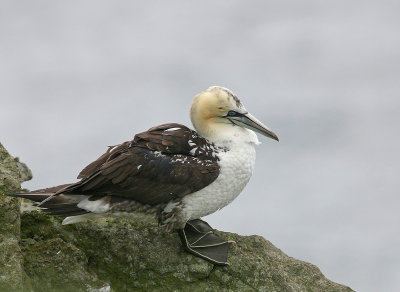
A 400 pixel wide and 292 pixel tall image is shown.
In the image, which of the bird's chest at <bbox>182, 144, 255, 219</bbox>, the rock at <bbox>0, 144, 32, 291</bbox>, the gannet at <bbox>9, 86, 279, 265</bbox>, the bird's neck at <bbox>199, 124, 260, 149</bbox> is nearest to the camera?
the rock at <bbox>0, 144, 32, 291</bbox>

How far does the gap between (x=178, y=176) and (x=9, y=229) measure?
2208 millimetres

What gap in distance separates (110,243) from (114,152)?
1.21 m

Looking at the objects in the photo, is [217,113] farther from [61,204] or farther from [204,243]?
[61,204]

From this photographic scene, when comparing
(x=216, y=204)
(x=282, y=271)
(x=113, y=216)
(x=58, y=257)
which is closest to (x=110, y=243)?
(x=113, y=216)

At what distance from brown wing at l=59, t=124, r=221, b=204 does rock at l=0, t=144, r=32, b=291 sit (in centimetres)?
73

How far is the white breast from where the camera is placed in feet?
28.6

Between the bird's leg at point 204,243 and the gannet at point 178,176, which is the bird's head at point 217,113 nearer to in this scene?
the gannet at point 178,176

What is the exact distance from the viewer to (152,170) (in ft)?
27.8

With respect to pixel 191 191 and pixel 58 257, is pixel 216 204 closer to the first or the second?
pixel 191 191

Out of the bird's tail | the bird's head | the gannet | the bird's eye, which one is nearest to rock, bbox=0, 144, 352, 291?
the gannet

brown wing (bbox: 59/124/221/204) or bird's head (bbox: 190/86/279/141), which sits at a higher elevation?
bird's head (bbox: 190/86/279/141)

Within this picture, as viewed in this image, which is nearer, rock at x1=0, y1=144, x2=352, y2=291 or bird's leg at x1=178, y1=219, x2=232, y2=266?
rock at x1=0, y1=144, x2=352, y2=291

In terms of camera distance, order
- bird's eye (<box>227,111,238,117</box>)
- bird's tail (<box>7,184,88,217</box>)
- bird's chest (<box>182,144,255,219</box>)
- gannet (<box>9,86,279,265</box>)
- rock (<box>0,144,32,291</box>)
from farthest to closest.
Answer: bird's eye (<box>227,111,238,117</box>), bird's chest (<box>182,144,255,219</box>), gannet (<box>9,86,279,265</box>), bird's tail (<box>7,184,88,217</box>), rock (<box>0,144,32,291</box>)

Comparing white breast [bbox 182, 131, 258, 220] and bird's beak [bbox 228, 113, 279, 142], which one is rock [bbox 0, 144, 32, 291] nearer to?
white breast [bbox 182, 131, 258, 220]
